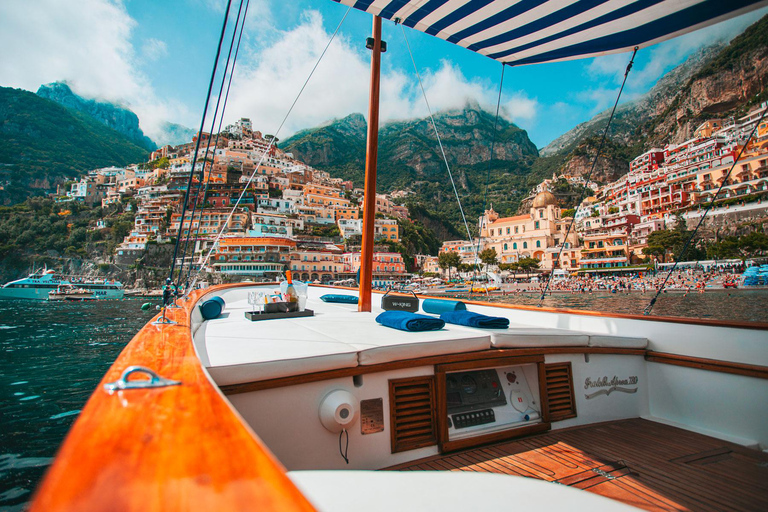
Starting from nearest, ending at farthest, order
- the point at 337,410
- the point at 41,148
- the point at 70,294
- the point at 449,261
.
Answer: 1. the point at 337,410
2. the point at 70,294
3. the point at 449,261
4. the point at 41,148

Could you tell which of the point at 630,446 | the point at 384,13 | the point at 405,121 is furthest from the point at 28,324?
the point at 405,121

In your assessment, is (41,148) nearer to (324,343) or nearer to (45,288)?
(45,288)

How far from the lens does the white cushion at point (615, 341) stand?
6.95 feet

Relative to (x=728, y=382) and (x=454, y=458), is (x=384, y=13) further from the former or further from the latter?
(x=728, y=382)

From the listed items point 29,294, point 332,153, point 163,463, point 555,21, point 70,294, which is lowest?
point 29,294

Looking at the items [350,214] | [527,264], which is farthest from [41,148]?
[527,264]

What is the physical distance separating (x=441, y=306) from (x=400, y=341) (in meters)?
1.23

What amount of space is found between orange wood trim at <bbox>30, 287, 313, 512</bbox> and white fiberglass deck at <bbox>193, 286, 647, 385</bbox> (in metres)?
0.79

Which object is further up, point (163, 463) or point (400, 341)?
point (163, 463)

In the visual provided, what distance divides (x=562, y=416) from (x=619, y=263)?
49002 mm

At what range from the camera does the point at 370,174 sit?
132 inches

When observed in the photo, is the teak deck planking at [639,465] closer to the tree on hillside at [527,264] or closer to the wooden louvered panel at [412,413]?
the wooden louvered panel at [412,413]

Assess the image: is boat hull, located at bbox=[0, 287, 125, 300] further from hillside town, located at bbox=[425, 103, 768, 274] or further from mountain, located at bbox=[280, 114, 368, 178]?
mountain, located at bbox=[280, 114, 368, 178]

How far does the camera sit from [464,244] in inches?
2318
